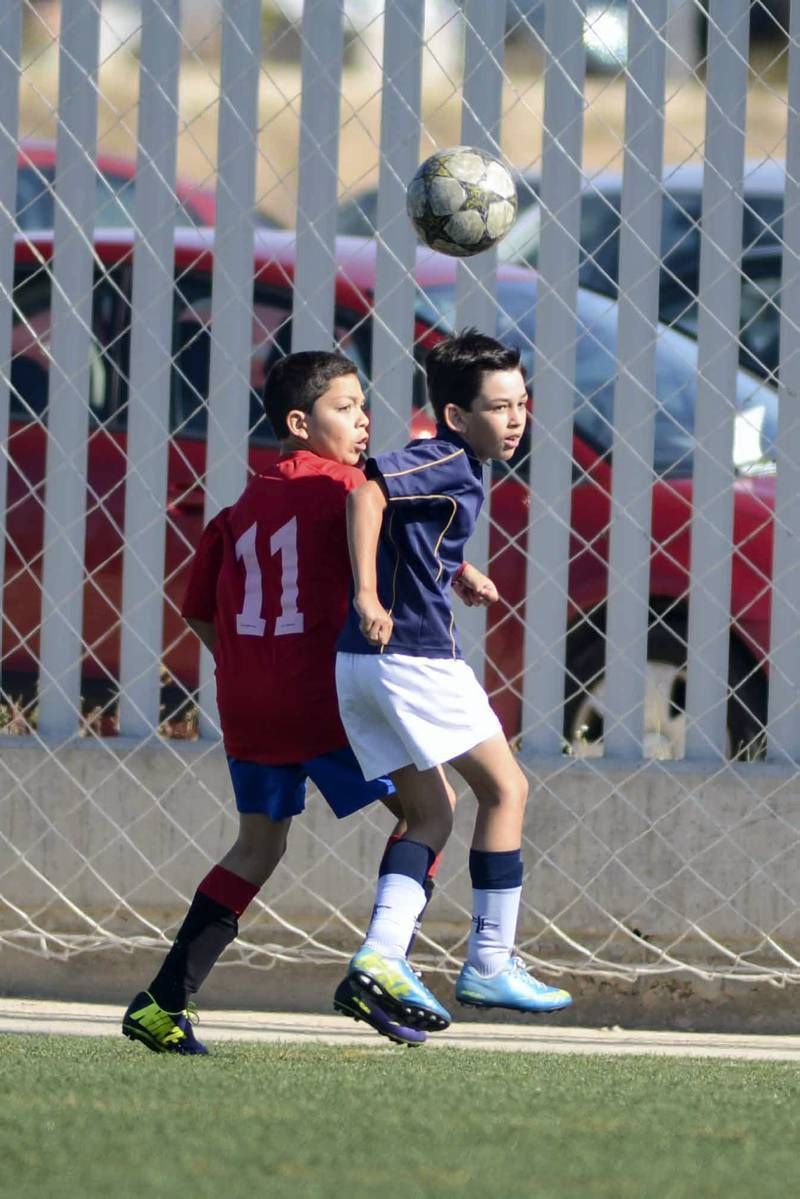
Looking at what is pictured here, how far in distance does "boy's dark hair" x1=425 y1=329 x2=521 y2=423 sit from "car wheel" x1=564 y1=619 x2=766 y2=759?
1.14m

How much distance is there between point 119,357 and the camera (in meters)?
5.84

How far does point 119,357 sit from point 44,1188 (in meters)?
3.63

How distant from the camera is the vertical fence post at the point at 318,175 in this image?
499 cm

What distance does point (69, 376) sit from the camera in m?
5.11

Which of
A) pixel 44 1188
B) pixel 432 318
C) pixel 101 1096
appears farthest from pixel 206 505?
pixel 44 1188

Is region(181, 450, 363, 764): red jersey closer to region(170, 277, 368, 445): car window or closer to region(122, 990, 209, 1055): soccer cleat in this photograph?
region(122, 990, 209, 1055): soccer cleat

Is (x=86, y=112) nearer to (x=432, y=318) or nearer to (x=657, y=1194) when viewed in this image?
(x=432, y=318)

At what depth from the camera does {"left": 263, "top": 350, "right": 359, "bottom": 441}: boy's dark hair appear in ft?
13.5

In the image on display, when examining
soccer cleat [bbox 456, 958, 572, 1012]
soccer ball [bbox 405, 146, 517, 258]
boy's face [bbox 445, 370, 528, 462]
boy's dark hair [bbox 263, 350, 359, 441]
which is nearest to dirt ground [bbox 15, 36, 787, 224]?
soccer ball [bbox 405, 146, 517, 258]

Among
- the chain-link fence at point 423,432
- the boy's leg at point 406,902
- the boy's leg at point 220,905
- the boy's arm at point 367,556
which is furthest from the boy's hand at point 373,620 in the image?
the chain-link fence at point 423,432

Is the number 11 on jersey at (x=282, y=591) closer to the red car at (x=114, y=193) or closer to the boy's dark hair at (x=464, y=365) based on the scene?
the boy's dark hair at (x=464, y=365)

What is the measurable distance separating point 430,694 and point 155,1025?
0.88m

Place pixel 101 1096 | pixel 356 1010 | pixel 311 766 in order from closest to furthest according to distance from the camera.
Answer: pixel 101 1096
pixel 356 1010
pixel 311 766

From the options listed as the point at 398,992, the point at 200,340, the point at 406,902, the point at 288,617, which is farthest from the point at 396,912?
the point at 200,340
